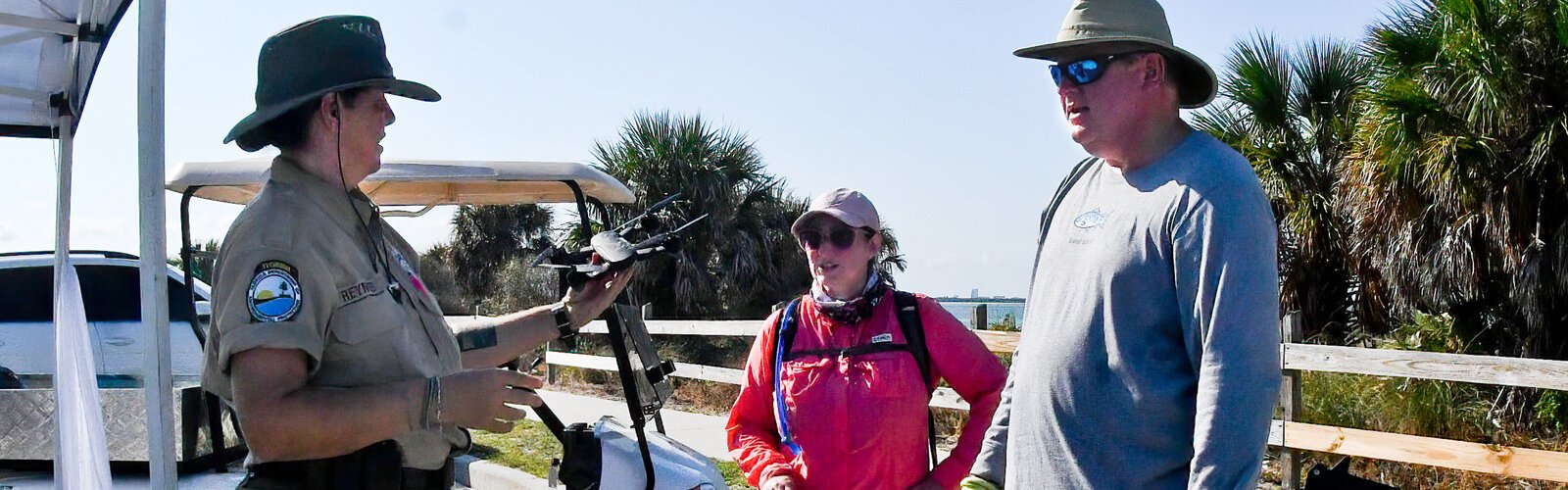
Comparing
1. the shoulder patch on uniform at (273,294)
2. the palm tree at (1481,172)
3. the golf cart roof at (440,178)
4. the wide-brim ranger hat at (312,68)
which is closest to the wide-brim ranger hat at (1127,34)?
the wide-brim ranger hat at (312,68)

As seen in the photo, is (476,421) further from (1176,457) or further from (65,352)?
(65,352)

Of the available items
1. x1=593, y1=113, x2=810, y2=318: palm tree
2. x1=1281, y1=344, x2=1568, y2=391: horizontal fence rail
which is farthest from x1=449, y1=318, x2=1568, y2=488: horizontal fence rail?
x1=593, y1=113, x2=810, y2=318: palm tree

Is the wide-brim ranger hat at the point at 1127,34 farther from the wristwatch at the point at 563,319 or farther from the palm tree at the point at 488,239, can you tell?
the palm tree at the point at 488,239

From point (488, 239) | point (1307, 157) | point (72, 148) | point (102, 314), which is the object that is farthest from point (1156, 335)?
point (488, 239)

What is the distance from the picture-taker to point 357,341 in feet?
7.83

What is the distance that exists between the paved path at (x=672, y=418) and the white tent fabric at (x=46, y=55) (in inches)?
159

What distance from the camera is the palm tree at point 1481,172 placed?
9055 mm

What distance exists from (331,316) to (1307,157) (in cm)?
1330

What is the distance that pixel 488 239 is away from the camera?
91.7ft

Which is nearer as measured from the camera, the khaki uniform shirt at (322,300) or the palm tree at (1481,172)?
the khaki uniform shirt at (322,300)

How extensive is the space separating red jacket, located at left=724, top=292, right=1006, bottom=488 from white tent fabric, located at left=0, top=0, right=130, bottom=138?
226 cm

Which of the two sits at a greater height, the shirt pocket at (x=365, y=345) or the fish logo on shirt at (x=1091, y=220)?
the fish logo on shirt at (x=1091, y=220)

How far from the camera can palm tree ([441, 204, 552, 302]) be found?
91.5 ft

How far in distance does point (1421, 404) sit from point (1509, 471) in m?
3.24
